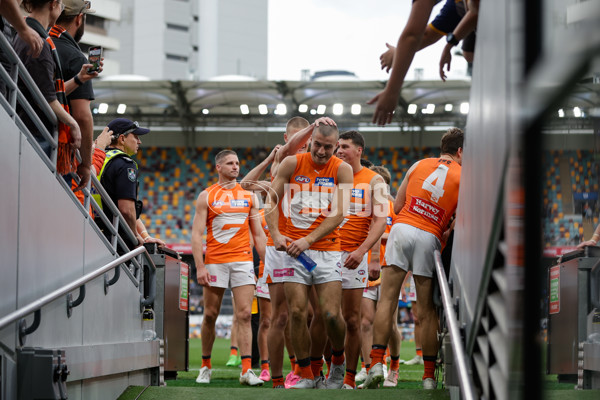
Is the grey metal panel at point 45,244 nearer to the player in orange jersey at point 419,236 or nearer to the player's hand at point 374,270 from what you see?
the player in orange jersey at point 419,236

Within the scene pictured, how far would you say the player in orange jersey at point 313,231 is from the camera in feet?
19.8

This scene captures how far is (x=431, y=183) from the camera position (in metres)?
6.20

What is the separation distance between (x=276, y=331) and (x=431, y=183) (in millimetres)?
1675

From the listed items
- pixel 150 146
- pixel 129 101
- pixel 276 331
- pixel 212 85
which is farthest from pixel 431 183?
pixel 150 146

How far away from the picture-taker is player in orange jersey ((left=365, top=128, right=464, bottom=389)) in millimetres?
6070

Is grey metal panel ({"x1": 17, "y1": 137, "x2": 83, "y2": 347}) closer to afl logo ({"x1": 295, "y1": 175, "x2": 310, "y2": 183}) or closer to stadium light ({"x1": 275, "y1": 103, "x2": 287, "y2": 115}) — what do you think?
afl logo ({"x1": 295, "y1": 175, "x2": 310, "y2": 183})

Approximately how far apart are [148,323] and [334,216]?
181cm

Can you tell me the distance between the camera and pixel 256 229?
8656 millimetres

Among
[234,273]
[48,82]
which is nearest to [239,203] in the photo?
[234,273]

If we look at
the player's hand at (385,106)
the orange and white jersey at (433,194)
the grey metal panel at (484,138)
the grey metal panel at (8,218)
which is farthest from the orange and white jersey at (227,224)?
the player's hand at (385,106)

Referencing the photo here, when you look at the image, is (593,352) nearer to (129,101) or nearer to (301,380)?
(301,380)

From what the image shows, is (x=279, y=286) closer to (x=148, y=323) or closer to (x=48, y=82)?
(x=148, y=323)

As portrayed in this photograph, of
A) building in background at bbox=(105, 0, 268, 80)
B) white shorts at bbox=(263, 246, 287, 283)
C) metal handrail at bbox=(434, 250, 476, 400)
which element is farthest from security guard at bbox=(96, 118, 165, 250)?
building in background at bbox=(105, 0, 268, 80)

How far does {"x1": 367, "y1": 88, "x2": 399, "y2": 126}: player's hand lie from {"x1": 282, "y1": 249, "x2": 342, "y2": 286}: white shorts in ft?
11.7
